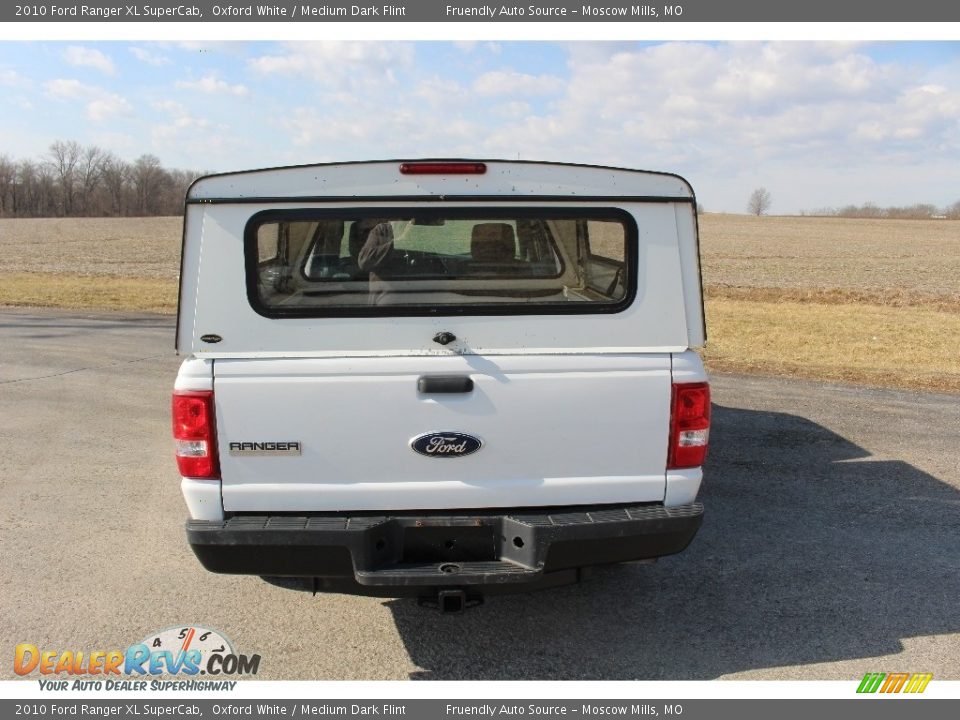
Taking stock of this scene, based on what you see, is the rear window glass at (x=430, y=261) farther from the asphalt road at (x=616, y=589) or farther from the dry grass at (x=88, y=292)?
the dry grass at (x=88, y=292)

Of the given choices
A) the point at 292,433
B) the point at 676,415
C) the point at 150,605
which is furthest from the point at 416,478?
the point at 150,605

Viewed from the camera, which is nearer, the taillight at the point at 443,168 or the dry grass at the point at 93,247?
the taillight at the point at 443,168

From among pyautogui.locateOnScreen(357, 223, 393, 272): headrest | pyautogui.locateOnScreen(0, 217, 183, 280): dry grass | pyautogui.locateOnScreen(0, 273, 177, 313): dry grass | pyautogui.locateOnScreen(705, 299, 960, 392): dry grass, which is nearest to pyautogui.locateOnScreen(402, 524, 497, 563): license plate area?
pyautogui.locateOnScreen(357, 223, 393, 272): headrest

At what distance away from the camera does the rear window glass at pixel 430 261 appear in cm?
321

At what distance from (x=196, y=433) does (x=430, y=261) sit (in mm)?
1208

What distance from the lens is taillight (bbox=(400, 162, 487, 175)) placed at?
318 cm

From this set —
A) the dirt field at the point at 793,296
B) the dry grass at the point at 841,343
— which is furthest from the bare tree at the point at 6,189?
the dry grass at the point at 841,343

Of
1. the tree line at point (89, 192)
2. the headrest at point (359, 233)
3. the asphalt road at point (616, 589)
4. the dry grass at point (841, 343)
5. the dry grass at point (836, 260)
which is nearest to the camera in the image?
the headrest at point (359, 233)

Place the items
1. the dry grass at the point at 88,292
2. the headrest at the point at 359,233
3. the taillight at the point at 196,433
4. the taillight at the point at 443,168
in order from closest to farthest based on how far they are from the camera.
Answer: the taillight at the point at 196,433 → the taillight at the point at 443,168 → the headrest at the point at 359,233 → the dry grass at the point at 88,292

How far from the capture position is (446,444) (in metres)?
3.16

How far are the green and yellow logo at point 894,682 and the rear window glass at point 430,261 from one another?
190 centimetres

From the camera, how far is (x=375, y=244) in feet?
11.2

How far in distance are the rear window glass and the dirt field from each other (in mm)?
6654

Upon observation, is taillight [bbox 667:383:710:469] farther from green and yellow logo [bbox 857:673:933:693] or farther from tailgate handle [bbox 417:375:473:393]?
green and yellow logo [bbox 857:673:933:693]
